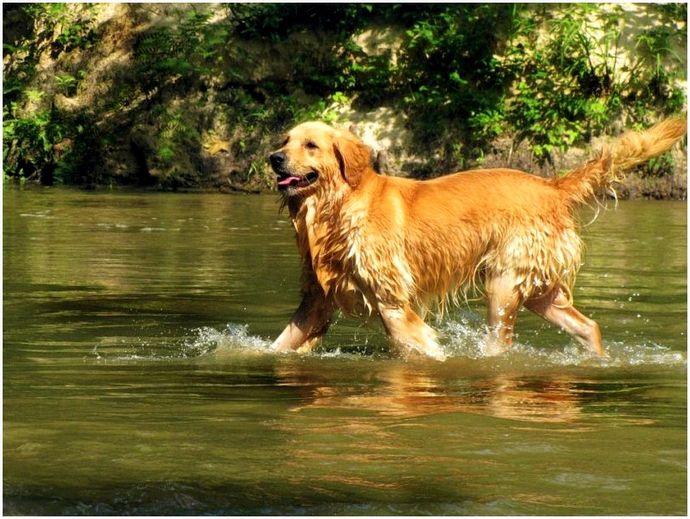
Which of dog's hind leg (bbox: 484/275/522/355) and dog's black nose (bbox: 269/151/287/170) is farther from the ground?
dog's black nose (bbox: 269/151/287/170)

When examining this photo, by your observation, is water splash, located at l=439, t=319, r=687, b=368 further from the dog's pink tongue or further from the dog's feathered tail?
the dog's pink tongue

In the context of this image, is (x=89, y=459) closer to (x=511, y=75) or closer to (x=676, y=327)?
(x=676, y=327)

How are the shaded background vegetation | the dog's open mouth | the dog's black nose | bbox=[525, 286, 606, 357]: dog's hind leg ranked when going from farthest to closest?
the shaded background vegetation → bbox=[525, 286, 606, 357]: dog's hind leg → the dog's open mouth → the dog's black nose

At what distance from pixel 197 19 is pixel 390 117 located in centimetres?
452

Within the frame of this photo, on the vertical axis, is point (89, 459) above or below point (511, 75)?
below

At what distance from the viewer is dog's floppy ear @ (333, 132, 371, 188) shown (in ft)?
24.7

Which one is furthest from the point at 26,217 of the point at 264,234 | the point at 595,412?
the point at 595,412

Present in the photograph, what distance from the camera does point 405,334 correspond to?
7.54 m

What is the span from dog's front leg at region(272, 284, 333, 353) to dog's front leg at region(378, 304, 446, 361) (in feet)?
1.42

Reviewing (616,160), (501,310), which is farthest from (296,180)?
(616,160)

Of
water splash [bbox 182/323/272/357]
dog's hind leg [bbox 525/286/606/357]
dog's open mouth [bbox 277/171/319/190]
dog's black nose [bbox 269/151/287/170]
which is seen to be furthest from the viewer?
dog's hind leg [bbox 525/286/606/357]

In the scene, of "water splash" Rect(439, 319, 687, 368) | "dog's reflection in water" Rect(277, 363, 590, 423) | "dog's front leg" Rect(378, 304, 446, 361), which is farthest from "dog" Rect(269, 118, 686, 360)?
"dog's reflection in water" Rect(277, 363, 590, 423)

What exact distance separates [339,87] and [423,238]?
15481mm

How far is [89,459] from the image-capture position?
4852 mm
